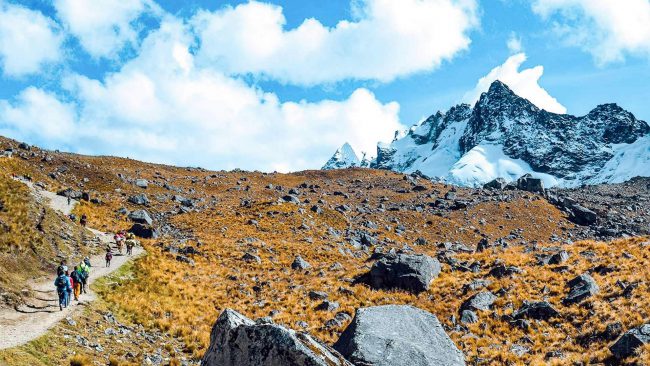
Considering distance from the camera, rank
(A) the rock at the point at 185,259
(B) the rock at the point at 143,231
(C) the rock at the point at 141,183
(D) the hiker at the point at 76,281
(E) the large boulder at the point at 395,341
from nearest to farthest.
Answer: (E) the large boulder at the point at 395,341
(D) the hiker at the point at 76,281
(A) the rock at the point at 185,259
(B) the rock at the point at 143,231
(C) the rock at the point at 141,183

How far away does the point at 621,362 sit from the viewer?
15.4 meters

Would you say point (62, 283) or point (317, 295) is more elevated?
point (62, 283)

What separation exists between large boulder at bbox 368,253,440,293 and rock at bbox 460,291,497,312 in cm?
394

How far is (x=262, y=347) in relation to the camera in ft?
35.9

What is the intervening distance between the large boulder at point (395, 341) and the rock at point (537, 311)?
6922mm

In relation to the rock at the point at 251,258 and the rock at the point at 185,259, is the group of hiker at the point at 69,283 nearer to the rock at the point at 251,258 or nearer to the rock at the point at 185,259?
the rock at the point at 185,259

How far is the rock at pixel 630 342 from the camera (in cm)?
1555

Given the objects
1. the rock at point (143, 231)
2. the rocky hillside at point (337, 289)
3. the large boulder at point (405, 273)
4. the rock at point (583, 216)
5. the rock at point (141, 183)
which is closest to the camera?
the rocky hillside at point (337, 289)

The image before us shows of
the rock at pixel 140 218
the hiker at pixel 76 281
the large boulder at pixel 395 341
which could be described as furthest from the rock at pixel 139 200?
the large boulder at pixel 395 341

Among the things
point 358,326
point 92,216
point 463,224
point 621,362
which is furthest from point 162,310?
point 463,224

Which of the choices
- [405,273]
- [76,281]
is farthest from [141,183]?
[405,273]

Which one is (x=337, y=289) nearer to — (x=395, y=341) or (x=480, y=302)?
(x=480, y=302)

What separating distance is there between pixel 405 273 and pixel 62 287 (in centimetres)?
1939

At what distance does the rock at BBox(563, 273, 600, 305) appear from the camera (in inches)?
876
